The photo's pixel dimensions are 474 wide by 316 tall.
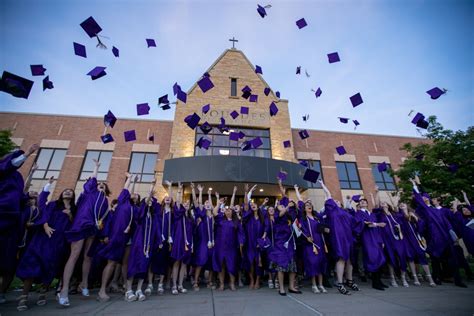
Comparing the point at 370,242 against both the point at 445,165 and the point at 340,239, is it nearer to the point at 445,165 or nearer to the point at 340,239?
the point at 340,239

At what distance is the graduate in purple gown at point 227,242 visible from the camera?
495cm

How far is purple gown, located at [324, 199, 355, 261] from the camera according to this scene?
4606 mm

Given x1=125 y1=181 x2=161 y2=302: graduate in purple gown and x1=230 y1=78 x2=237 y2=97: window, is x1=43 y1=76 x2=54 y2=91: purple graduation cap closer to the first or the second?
x1=125 y1=181 x2=161 y2=302: graduate in purple gown

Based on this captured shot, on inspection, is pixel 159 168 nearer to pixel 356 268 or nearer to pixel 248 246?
pixel 248 246

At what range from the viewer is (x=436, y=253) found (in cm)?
531

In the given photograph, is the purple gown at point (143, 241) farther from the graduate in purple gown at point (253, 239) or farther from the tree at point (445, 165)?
the tree at point (445, 165)

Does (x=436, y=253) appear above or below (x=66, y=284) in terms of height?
above

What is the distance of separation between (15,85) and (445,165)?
17.5m

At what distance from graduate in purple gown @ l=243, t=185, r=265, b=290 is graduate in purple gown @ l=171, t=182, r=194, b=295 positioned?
1464mm

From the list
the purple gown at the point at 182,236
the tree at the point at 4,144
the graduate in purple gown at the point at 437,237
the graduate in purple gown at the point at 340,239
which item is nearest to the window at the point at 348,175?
the graduate in purple gown at the point at 437,237

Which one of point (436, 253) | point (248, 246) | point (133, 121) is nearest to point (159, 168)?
point (133, 121)

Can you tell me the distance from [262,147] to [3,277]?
12752 millimetres

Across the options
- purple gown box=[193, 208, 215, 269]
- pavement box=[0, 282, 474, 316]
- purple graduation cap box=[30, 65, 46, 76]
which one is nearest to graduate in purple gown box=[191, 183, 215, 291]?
purple gown box=[193, 208, 215, 269]

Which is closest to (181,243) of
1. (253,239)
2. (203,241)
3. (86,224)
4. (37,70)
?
(203,241)
